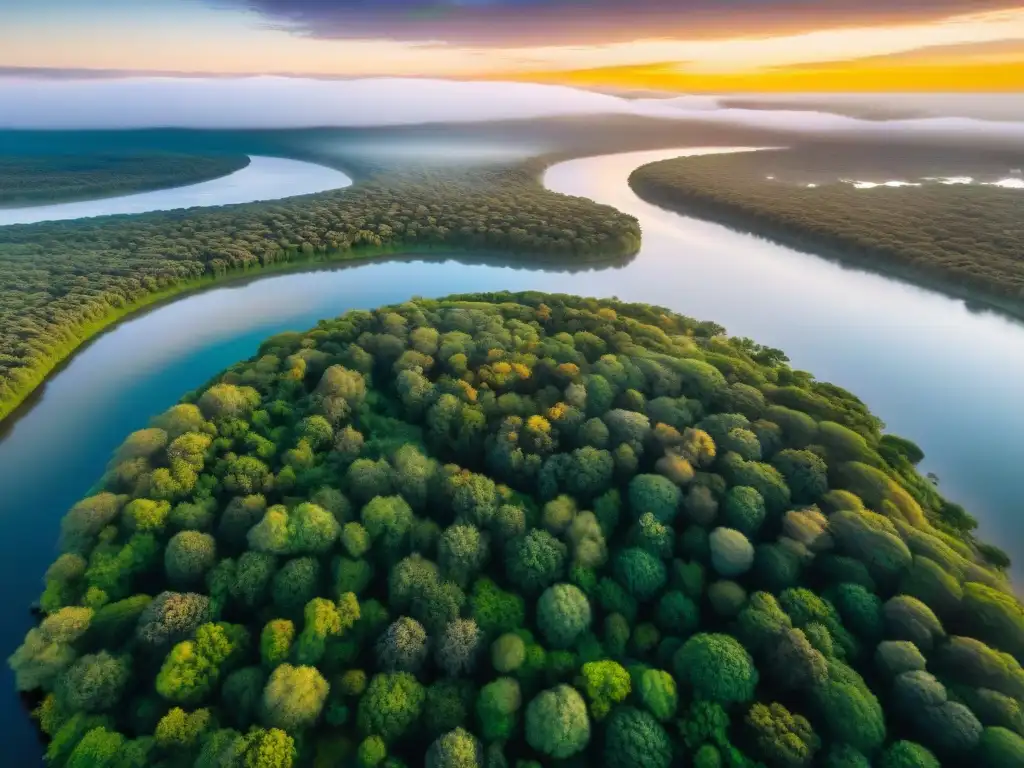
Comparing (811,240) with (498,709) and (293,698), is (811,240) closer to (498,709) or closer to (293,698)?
(498,709)

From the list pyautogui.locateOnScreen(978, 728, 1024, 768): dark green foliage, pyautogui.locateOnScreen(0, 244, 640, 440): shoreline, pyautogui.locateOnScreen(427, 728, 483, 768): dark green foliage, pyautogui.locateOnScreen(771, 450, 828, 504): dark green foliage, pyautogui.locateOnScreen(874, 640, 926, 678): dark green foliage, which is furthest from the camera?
pyautogui.locateOnScreen(0, 244, 640, 440): shoreline

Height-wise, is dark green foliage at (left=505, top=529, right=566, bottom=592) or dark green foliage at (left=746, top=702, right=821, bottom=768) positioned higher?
dark green foliage at (left=505, top=529, right=566, bottom=592)

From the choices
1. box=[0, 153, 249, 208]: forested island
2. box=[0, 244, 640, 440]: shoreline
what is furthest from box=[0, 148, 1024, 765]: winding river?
box=[0, 153, 249, 208]: forested island

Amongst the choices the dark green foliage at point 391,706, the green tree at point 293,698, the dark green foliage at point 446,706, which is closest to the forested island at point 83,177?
the green tree at point 293,698

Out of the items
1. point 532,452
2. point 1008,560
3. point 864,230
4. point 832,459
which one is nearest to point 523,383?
point 532,452

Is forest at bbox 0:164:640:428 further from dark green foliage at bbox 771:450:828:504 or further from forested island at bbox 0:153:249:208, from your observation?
dark green foliage at bbox 771:450:828:504
